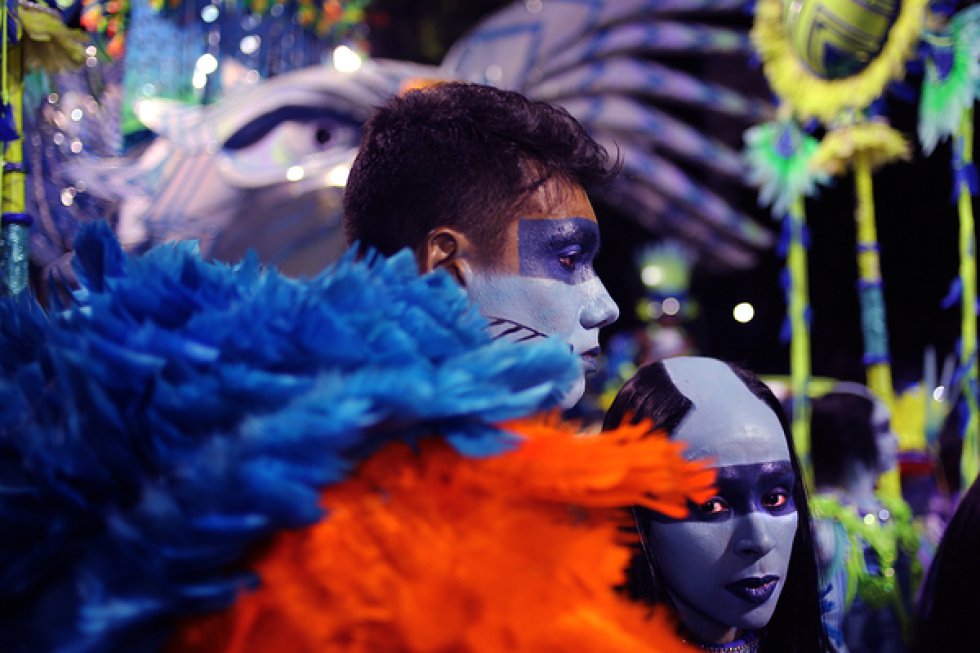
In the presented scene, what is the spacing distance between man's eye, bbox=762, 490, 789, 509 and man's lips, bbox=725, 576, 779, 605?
11cm

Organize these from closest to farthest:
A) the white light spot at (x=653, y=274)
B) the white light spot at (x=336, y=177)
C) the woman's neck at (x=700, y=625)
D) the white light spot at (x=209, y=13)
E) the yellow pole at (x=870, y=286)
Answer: the woman's neck at (x=700, y=625) < the yellow pole at (x=870, y=286) < the white light spot at (x=336, y=177) < the white light spot at (x=209, y=13) < the white light spot at (x=653, y=274)

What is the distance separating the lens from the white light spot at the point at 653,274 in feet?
20.9

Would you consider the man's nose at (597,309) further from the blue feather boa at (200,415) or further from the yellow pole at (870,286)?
the yellow pole at (870,286)

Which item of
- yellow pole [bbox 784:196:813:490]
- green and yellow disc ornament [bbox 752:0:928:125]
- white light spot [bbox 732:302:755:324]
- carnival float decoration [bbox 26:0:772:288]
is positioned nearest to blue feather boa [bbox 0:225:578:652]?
green and yellow disc ornament [bbox 752:0:928:125]

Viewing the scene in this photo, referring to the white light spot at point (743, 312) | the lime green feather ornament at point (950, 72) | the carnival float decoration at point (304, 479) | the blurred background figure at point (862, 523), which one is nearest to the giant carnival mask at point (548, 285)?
the carnival float decoration at point (304, 479)

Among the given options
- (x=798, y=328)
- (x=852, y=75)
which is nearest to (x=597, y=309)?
(x=852, y=75)

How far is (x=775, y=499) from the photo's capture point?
1.47 m

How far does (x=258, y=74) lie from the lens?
6121 mm

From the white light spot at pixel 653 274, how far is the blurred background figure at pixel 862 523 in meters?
2.78

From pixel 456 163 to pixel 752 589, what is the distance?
2.41 feet

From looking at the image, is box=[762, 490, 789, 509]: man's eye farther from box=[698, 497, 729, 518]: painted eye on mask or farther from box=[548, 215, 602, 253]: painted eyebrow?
box=[548, 215, 602, 253]: painted eyebrow

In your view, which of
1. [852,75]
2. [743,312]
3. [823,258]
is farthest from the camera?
[743,312]

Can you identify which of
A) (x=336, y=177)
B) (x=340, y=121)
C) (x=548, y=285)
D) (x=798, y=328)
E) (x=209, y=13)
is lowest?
(x=798, y=328)

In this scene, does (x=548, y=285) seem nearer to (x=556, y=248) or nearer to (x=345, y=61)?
(x=556, y=248)
